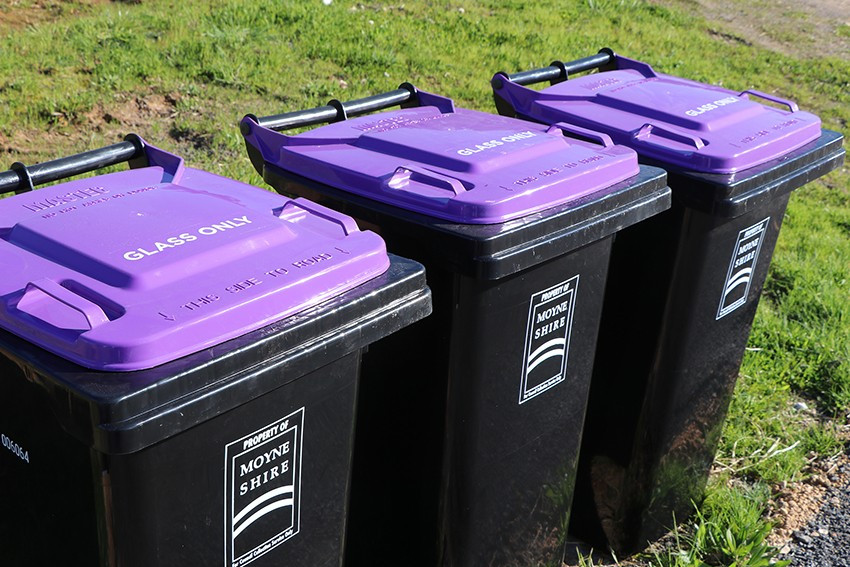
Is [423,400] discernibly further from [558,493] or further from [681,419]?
[681,419]

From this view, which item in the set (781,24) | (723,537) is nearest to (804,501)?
(723,537)

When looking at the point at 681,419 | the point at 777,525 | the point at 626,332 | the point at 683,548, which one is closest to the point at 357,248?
the point at 626,332

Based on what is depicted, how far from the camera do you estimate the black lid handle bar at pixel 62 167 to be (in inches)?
84.9

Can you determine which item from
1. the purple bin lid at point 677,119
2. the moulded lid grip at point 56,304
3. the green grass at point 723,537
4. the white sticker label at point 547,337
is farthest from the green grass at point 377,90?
the moulded lid grip at point 56,304

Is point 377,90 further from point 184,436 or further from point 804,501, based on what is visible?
point 184,436

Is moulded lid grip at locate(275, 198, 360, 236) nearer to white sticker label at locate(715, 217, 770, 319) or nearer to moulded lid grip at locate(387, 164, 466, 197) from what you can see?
moulded lid grip at locate(387, 164, 466, 197)

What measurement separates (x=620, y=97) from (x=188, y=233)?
1.66 metres

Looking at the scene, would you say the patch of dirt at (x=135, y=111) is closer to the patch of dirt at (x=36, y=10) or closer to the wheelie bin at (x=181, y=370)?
the patch of dirt at (x=36, y=10)

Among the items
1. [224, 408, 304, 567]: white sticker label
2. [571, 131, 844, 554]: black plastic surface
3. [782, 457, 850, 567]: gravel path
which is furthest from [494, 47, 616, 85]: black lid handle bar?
[782, 457, 850, 567]: gravel path

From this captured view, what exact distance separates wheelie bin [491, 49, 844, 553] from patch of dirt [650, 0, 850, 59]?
24.8 ft

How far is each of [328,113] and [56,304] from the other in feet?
4.25

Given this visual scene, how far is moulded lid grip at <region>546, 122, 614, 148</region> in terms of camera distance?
104 inches

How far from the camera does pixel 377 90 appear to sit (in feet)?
20.3

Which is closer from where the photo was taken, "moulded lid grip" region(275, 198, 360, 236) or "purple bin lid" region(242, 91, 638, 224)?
"moulded lid grip" region(275, 198, 360, 236)
